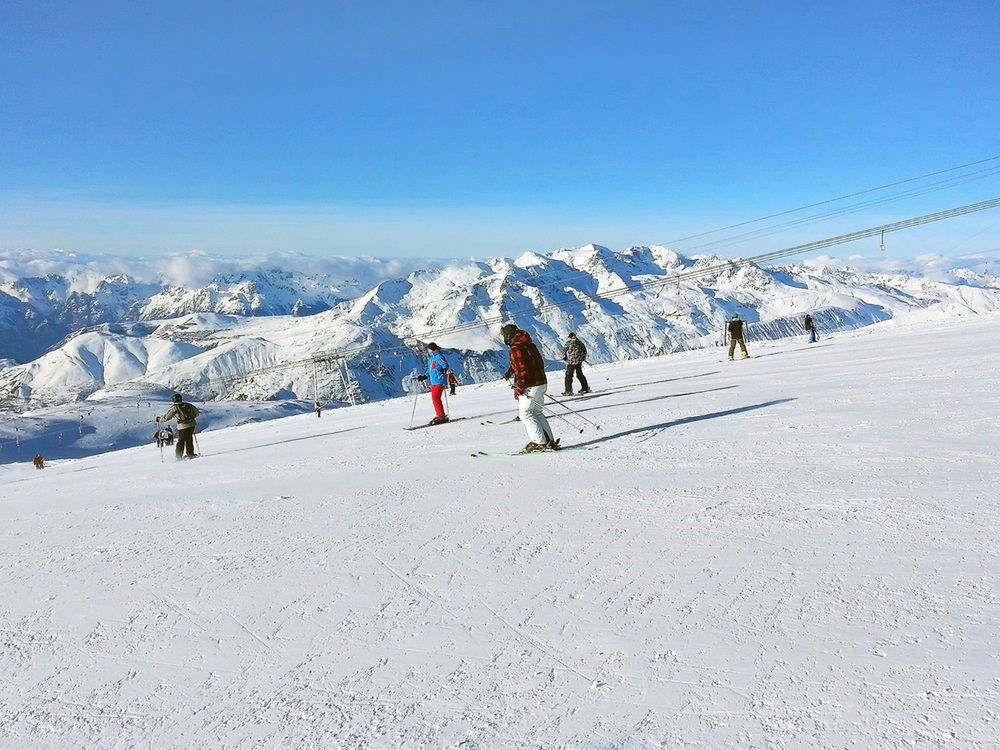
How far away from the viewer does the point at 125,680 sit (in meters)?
3.82

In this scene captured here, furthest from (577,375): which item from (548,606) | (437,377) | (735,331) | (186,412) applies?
(548,606)

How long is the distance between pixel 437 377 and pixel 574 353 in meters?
4.10

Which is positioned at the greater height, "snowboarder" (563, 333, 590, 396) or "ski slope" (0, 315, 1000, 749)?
"snowboarder" (563, 333, 590, 396)

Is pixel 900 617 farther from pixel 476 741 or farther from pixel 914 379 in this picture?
pixel 914 379

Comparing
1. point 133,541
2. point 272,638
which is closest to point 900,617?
point 272,638

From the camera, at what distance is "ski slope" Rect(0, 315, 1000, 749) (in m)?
3.02

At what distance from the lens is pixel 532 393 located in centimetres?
950

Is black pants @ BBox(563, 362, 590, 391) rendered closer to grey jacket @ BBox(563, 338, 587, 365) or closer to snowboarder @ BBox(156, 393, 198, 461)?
grey jacket @ BBox(563, 338, 587, 365)

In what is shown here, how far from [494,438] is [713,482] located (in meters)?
5.40

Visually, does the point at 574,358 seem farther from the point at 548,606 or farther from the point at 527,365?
the point at 548,606

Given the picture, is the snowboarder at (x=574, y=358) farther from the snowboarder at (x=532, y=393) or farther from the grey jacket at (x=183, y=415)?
the grey jacket at (x=183, y=415)

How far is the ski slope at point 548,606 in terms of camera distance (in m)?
3.02

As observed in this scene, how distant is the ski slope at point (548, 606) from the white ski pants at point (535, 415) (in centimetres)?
136

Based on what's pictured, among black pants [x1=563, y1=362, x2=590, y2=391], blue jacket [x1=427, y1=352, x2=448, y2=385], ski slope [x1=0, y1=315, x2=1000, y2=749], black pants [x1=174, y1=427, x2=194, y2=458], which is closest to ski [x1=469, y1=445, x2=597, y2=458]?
ski slope [x1=0, y1=315, x2=1000, y2=749]
